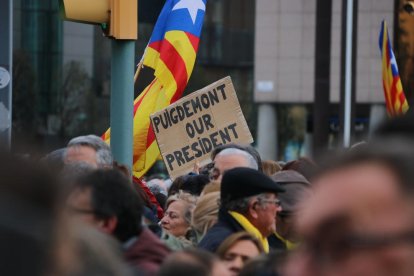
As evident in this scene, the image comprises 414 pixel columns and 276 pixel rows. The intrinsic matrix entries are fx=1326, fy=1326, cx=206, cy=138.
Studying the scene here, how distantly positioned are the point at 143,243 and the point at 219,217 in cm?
192

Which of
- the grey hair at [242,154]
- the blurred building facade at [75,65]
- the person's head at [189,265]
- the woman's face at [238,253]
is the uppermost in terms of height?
the person's head at [189,265]

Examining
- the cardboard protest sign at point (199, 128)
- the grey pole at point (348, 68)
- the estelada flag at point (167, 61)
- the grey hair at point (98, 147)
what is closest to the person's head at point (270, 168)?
the cardboard protest sign at point (199, 128)

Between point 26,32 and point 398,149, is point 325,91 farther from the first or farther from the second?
point 398,149

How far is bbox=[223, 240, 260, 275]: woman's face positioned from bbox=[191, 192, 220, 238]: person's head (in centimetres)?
123

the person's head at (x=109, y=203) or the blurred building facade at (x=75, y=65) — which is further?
the blurred building facade at (x=75, y=65)

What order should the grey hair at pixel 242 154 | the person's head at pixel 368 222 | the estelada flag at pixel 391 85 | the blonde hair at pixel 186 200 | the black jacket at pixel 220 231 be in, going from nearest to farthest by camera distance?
the person's head at pixel 368 222
the black jacket at pixel 220 231
the grey hair at pixel 242 154
the blonde hair at pixel 186 200
the estelada flag at pixel 391 85

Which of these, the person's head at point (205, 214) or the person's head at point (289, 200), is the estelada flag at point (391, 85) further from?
the person's head at point (205, 214)

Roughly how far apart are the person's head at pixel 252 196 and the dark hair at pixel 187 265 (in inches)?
95.5

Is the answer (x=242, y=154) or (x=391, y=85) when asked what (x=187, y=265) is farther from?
(x=391, y=85)

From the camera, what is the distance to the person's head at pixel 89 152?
5910 mm

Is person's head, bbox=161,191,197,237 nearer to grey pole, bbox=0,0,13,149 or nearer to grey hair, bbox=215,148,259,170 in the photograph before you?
grey hair, bbox=215,148,259,170

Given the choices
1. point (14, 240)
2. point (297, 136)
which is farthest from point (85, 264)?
point (297, 136)

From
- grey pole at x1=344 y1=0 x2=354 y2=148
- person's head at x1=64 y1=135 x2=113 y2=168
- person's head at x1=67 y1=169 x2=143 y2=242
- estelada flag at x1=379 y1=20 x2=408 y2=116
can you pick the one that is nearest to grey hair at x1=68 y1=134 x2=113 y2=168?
person's head at x1=64 y1=135 x2=113 y2=168

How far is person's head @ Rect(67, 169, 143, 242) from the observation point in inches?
136
